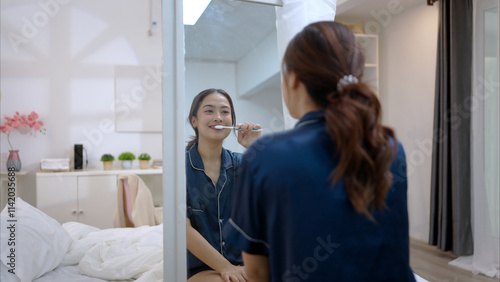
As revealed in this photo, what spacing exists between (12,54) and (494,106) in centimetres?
418

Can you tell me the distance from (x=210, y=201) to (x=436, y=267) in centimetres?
233

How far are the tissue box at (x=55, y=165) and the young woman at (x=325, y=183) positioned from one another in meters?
3.30

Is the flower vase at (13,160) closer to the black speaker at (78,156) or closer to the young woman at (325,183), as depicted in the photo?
the black speaker at (78,156)

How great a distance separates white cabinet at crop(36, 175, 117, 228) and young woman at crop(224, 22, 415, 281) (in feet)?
10.5

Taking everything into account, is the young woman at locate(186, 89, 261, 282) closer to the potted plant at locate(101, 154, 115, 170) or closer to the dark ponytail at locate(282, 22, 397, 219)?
the dark ponytail at locate(282, 22, 397, 219)

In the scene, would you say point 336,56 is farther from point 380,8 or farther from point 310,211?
point 380,8

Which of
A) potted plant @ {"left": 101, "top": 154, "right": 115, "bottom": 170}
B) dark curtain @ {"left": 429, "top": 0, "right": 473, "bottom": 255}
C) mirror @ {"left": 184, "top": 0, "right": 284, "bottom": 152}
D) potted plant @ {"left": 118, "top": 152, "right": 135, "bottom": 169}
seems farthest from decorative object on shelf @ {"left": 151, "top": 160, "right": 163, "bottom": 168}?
mirror @ {"left": 184, "top": 0, "right": 284, "bottom": 152}

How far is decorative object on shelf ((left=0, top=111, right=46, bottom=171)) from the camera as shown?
144 inches

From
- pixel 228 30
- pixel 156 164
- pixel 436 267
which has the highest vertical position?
pixel 228 30

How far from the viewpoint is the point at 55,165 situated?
371 centimetres

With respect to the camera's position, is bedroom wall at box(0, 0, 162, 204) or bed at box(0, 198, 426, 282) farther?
bedroom wall at box(0, 0, 162, 204)

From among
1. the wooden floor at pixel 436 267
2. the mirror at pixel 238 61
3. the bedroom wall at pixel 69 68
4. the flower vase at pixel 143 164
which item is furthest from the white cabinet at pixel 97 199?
the mirror at pixel 238 61

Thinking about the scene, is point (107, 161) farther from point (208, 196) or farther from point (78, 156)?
point (208, 196)

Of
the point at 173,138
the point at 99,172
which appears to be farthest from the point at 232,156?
the point at 99,172
